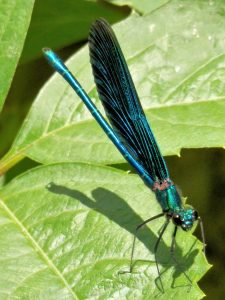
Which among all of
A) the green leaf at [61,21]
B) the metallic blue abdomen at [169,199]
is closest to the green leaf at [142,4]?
the green leaf at [61,21]

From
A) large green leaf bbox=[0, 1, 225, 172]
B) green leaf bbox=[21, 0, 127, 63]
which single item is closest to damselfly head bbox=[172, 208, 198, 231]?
large green leaf bbox=[0, 1, 225, 172]

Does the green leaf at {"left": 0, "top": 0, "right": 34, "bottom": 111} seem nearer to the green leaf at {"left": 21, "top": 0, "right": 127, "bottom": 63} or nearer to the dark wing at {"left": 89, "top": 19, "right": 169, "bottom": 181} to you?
the dark wing at {"left": 89, "top": 19, "right": 169, "bottom": 181}

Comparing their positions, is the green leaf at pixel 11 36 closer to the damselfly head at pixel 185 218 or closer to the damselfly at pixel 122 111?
the damselfly at pixel 122 111

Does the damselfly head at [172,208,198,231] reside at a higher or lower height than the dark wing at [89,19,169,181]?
lower

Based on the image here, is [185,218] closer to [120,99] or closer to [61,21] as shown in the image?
[120,99]

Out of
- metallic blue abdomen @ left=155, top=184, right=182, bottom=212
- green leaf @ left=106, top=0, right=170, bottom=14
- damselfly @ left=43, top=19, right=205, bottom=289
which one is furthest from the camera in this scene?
green leaf @ left=106, top=0, right=170, bottom=14

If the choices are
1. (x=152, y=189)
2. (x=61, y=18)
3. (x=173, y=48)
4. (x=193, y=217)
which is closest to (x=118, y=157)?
(x=152, y=189)
